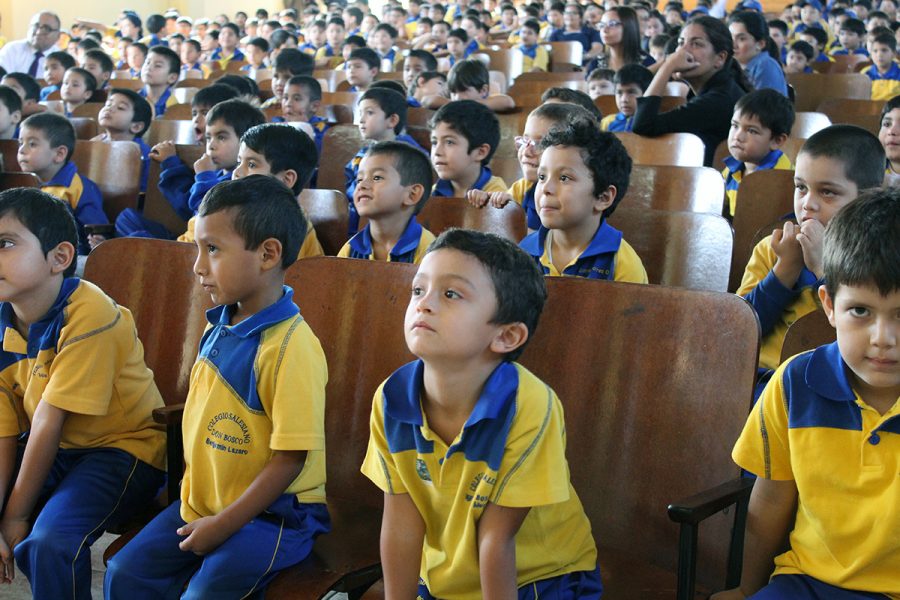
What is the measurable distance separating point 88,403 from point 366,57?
17.3ft

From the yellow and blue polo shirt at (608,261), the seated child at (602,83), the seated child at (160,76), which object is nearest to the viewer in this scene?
the yellow and blue polo shirt at (608,261)

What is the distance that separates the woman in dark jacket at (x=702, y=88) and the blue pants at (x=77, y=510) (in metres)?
2.40

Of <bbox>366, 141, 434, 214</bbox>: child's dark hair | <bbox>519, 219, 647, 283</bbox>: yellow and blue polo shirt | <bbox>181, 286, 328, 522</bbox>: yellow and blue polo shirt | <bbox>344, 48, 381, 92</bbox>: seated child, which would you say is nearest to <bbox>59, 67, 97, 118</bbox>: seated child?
<bbox>344, 48, 381, 92</bbox>: seated child

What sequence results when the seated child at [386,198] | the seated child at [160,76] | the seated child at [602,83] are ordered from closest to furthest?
the seated child at [386,198] → the seated child at [602,83] → the seated child at [160,76]

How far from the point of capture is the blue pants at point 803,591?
127 centimetres

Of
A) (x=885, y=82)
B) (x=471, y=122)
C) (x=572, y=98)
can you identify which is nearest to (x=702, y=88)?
(x=572, y=98)

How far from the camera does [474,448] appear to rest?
4.41 feet

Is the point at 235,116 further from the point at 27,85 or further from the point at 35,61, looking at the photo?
the point at 35,61

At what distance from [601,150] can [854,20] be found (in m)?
7.80

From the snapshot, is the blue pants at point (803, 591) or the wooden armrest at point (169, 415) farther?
the wooden armrest at point (169, 415)

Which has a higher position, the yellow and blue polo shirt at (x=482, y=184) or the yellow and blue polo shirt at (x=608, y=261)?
the yellow and blue polo shirt at (x=482, y=184)

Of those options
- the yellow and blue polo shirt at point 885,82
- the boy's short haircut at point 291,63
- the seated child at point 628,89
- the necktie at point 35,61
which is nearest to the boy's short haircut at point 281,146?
the seated child at point 628,89

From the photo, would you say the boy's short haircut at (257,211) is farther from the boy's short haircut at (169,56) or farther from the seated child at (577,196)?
the boy's short haircut at (169,56)

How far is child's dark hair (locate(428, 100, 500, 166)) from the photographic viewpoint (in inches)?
126
